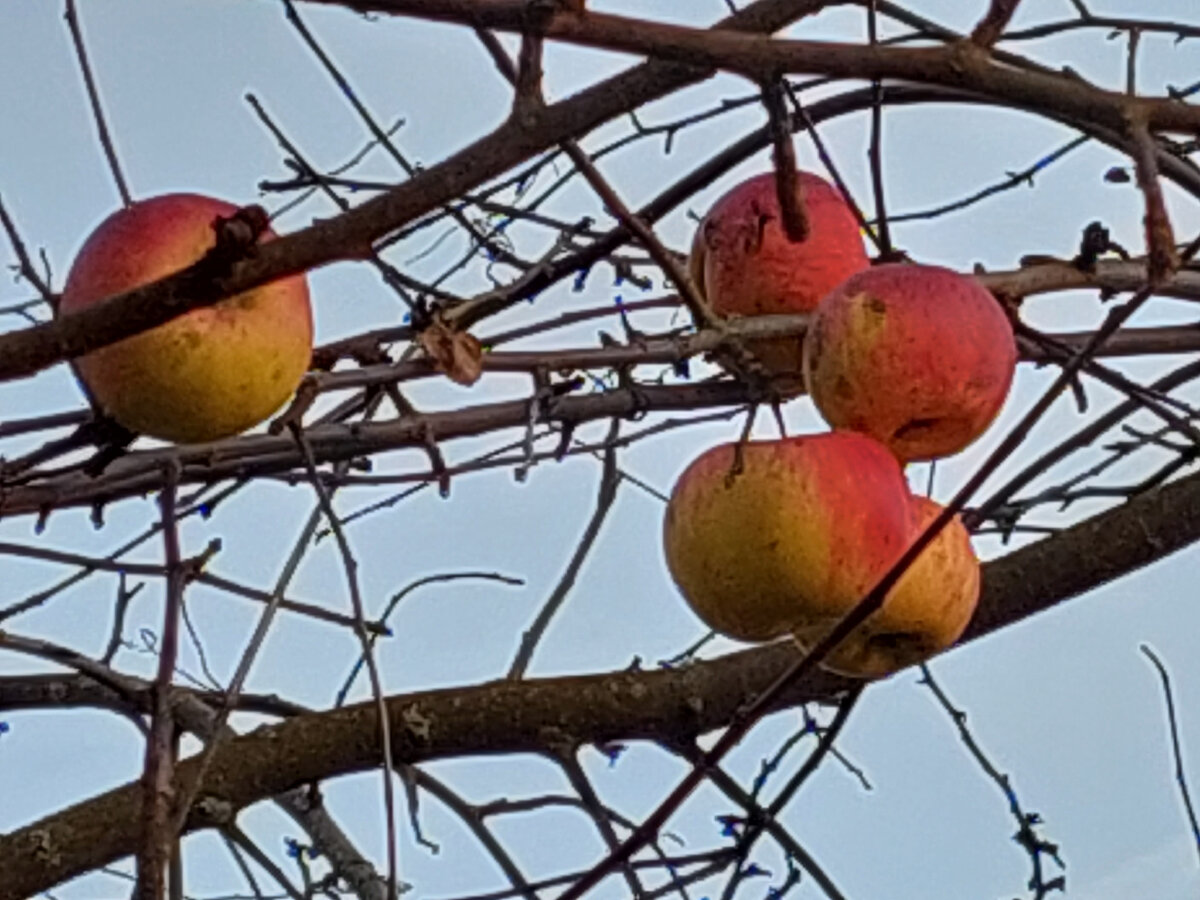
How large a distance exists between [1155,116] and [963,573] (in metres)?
0.34

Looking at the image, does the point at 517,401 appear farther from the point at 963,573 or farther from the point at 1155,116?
the point at 1155,116

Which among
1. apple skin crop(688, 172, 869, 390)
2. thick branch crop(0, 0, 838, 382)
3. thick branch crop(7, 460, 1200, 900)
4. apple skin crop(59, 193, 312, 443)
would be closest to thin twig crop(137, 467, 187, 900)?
apple skin crop(59, 193, 312, 443)

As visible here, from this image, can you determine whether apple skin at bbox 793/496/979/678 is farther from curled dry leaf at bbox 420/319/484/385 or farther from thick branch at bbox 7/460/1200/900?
thick branch at bbox 7/460/1200/900

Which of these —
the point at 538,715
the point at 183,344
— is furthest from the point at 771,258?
the point at 538,715

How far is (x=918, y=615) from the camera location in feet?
2.50

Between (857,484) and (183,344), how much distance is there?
266mm

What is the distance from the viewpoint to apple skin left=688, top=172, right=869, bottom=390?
0.83 metres

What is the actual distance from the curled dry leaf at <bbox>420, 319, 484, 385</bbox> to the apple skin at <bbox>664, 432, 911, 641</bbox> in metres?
0.11

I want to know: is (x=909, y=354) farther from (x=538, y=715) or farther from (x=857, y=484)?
(x=538, y=715)

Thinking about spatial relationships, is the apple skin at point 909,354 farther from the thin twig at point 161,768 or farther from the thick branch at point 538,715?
the thick branch at point 538,715

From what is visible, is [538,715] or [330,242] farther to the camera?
[538,715]

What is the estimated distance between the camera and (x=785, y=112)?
2.01 feet

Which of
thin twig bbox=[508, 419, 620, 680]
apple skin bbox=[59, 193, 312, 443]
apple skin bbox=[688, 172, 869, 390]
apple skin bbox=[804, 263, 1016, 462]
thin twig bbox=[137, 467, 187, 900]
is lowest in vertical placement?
thin twig bbox=[137, 467, 187, 900]

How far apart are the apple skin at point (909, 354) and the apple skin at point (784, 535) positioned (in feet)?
0.07
